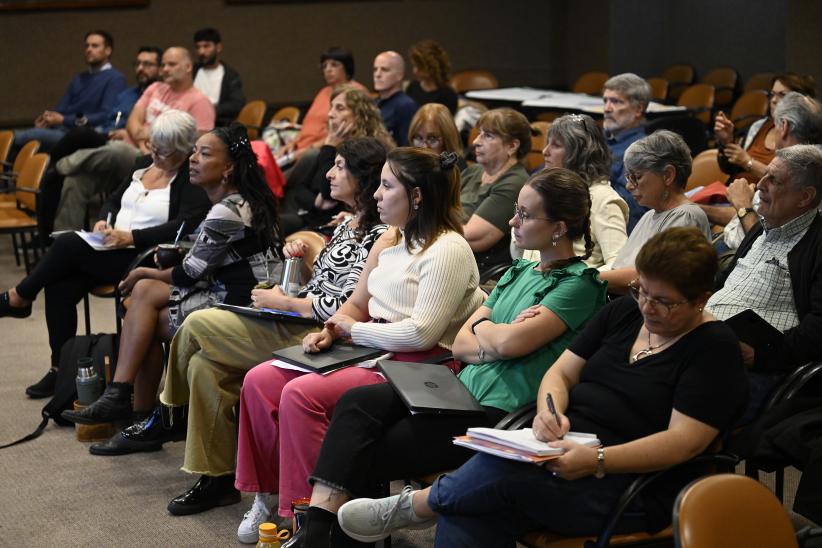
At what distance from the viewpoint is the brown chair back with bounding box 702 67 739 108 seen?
9.98 meters

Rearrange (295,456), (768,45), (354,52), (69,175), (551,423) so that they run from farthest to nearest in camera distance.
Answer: (354,52)
(768,45)
(69,175)
(295,456)
(551,423)

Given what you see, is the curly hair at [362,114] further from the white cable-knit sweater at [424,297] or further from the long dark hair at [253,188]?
the white cable-knit sweater at [424,297]

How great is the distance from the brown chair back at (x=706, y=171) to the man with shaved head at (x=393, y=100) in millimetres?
1920

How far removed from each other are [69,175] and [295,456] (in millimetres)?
4764

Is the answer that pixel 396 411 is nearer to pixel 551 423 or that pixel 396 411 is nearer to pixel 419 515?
pixel 419 515

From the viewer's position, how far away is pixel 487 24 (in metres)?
11.7

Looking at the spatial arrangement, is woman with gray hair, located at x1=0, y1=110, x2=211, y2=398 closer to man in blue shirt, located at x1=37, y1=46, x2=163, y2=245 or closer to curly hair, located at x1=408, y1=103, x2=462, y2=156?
curly hair, located at x1=408, y1=103, x2=462, y2=156

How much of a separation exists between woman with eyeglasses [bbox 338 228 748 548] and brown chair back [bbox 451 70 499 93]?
27.0ft

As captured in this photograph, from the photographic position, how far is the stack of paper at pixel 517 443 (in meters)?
2.31

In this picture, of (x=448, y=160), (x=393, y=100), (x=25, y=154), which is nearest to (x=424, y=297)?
(x=448, y=160)

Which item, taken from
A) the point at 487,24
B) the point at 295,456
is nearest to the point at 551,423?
the point at 295,456

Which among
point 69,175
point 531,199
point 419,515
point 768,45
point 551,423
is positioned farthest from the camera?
point 768,45

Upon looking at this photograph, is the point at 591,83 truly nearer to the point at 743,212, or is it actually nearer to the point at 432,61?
the point at 432,61

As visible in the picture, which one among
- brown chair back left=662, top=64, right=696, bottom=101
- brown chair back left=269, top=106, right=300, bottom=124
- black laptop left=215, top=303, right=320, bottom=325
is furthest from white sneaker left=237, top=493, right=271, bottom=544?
brown chair back left=662, top=64, right=696, bottom=101
